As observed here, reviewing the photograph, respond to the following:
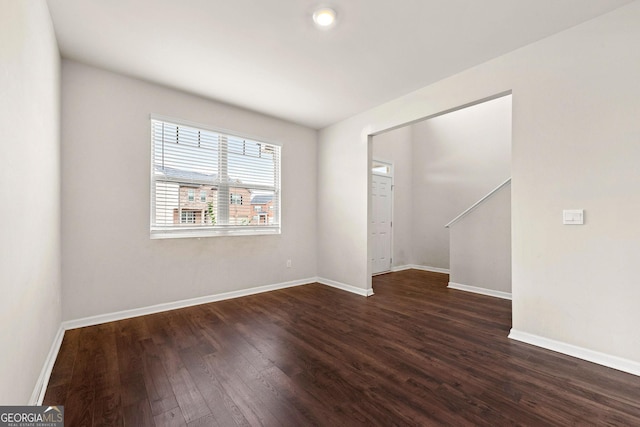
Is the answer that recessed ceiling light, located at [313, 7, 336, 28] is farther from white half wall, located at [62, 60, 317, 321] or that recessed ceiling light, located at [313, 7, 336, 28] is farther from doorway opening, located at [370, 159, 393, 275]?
doorway opening, located at [370, 159, 393, 275]

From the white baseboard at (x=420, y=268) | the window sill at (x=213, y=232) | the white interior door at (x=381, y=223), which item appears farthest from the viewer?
the white baseboard at (x=420, y=268)

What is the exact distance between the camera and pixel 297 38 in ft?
8.09

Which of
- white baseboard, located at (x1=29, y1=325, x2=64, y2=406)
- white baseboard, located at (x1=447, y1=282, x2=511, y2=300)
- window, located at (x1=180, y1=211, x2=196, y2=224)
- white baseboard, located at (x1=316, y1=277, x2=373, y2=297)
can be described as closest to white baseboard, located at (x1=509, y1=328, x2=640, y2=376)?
white baseboard, located at (x1=447, y1=282, x2=511, y2=300)

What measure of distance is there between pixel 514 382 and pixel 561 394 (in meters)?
0.25

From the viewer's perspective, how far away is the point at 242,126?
13.4ft

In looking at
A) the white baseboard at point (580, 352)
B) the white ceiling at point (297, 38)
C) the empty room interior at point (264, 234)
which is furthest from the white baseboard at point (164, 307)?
the white baseboard at point (580, 352)

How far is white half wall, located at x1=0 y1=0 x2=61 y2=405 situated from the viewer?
1216 millimetres

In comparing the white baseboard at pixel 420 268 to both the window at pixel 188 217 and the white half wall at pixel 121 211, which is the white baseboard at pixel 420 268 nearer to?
the white half wall at pixel 121 211

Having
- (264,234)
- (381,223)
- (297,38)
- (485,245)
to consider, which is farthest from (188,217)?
(485,245)

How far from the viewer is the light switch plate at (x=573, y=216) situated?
227cm

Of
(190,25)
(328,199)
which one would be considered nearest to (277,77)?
(190,25)

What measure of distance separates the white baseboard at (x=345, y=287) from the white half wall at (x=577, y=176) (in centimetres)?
190

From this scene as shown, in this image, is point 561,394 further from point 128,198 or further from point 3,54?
point 128,198

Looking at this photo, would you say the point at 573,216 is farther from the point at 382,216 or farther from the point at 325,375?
the point at 382,216
